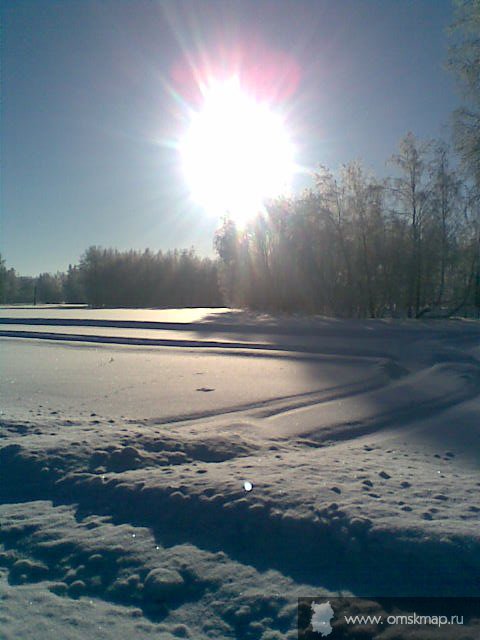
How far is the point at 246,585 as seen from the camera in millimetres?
3314

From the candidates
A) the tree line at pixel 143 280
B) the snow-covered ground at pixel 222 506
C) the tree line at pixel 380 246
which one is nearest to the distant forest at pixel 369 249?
the tree line at pixel 380 246

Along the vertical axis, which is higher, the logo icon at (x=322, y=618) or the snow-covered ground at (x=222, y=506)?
the snow-covered ground at (x=222, y=506)

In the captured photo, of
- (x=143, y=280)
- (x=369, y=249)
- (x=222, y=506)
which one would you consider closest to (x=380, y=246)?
(x=369, y=249)

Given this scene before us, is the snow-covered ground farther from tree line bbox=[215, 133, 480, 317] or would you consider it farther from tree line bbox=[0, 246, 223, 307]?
tree line bbox=[0, 246, 223, 307]

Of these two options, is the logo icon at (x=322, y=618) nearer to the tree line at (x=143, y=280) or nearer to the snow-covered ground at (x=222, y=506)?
the snow-covered ground at (x=222, y=506)

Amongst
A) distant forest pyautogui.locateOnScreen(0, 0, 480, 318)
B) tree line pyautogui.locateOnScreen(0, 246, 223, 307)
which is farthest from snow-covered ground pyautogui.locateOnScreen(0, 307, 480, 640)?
tree line pyautogui.locateOnScreen(0, 246, 223, 307)

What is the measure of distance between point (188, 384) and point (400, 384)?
14.6 ft

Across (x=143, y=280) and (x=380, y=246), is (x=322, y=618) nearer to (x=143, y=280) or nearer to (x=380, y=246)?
(x=380, y=246)

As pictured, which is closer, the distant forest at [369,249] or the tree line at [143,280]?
the distant forest at [369,249]

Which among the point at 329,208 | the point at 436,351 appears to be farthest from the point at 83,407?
the point at 329,208

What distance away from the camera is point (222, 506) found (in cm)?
427

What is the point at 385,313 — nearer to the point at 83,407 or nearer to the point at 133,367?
the point at 133,367

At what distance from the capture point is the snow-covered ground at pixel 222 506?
3215 mm

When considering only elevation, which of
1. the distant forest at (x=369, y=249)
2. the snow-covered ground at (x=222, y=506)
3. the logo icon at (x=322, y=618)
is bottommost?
the logo icon at (x=322, y=618)
